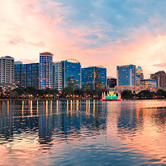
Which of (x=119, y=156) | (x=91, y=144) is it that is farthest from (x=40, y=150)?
(x=119, y=156)

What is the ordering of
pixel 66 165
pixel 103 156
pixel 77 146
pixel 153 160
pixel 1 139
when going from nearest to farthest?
1. pixel 66 165
2. pixel 153 160
3. pixel 103 156
4. pixel 77 146
5. pixel 1 139

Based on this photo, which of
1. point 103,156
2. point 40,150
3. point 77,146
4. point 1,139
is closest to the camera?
point 103,156

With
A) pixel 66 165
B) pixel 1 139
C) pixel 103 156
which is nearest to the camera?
pixel 66 165

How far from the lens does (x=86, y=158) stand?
22.3 meters

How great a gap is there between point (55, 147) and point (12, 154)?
4810mm

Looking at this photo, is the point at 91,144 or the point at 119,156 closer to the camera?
the point at 119,156

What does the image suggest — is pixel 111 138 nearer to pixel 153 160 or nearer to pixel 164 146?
pixel 164 146

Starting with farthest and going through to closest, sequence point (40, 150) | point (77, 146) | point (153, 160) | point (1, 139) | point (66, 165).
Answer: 1. point (1, 139)
2. point (77, 146)
3. point (40, 150)
4. point (153, 160)
5. point (66, 165)

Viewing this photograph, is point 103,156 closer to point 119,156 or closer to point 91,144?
point 119,156

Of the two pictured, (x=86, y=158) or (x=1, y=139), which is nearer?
(x=86, y=158)

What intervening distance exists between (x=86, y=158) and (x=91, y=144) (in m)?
6.06

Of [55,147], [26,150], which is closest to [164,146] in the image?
[55,147]

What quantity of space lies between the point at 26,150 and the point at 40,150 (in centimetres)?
148

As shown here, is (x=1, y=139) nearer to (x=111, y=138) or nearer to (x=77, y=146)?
(x=77, y=146)
